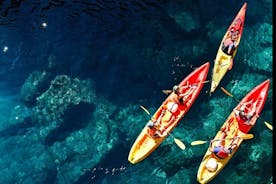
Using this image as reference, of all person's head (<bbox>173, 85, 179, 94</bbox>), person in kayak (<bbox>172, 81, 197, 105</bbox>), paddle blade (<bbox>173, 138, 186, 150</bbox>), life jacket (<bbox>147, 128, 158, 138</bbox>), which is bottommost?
life jacket (<bbox>147, 128, 158, 138</bbox>)

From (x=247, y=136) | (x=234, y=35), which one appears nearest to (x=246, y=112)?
(x=247, y=136)

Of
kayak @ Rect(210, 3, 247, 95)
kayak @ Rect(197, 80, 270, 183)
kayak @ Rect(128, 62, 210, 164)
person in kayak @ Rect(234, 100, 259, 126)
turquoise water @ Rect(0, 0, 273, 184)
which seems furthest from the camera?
turquoise water @ Rect(0, 0, 273, 184)

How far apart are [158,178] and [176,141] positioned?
6.15 feet

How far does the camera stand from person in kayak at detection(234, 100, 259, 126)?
1206 centimetres

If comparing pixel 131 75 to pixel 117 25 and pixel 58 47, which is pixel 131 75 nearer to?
pixel 117 25

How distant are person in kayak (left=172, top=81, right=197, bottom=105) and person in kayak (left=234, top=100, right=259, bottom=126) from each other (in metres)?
1.88

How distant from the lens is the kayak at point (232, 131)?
11.6 m

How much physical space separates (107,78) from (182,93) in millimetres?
4003

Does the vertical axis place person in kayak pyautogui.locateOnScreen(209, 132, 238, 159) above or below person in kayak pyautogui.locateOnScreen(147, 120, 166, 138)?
above

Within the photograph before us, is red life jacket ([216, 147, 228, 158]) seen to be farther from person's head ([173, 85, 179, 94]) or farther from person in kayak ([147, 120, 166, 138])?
person's head ([173, 85, 179, 94])

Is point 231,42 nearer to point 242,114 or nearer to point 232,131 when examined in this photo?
point 242,114

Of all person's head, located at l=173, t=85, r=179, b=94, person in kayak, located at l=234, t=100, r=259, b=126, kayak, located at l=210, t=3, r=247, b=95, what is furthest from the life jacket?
person in kayak, located at l=234, t=100, r=259, b=126

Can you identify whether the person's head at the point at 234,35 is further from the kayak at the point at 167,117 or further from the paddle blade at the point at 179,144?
the paddle blade at the point at 179,144

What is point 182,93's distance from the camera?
1311 centimetres
